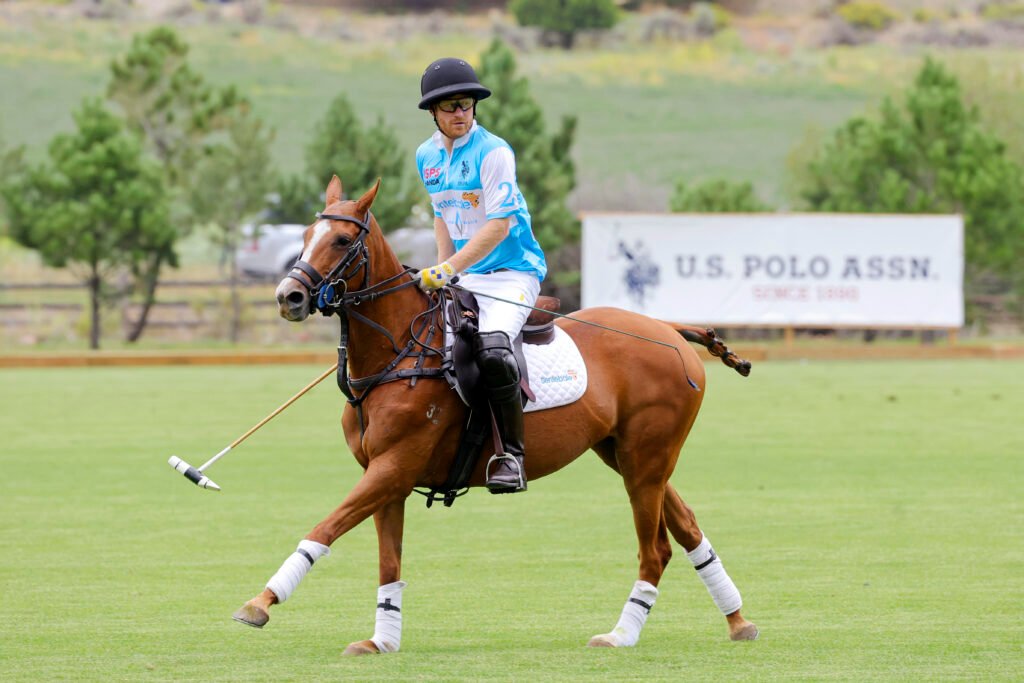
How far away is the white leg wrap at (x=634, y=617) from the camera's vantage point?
7672 mm

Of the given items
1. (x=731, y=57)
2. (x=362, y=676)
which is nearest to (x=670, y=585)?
(x=362, y=676)

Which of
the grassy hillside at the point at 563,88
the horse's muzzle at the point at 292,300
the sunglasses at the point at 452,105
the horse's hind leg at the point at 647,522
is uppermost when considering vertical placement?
the sunglasses at the point at 452,105

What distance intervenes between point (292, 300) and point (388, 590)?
1.46 metres

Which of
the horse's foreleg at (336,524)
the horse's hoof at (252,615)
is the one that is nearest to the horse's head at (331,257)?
the horse's foreleg at (336,524)

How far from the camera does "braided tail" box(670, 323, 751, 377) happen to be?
8.65 meters

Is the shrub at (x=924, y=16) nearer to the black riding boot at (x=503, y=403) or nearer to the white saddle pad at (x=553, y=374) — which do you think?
the white saddle pad at (x=553, y=374)

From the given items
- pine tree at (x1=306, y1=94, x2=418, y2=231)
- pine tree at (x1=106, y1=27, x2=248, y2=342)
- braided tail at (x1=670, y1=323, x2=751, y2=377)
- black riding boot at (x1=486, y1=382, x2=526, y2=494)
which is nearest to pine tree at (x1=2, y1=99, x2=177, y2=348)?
pine tree at (x1=306, y1=94, x2=418, y2=231)

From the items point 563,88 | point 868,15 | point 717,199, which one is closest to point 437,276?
point 717,199

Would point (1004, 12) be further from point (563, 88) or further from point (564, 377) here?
point (564, 377)

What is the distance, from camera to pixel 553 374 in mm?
7965

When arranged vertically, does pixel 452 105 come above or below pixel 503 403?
above

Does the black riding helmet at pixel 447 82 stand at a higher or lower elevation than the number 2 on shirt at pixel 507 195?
higher

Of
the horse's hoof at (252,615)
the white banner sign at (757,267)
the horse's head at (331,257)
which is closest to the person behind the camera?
the horse's hoof at (252,615)

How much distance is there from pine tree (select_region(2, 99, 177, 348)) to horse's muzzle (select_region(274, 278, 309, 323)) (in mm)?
30614
